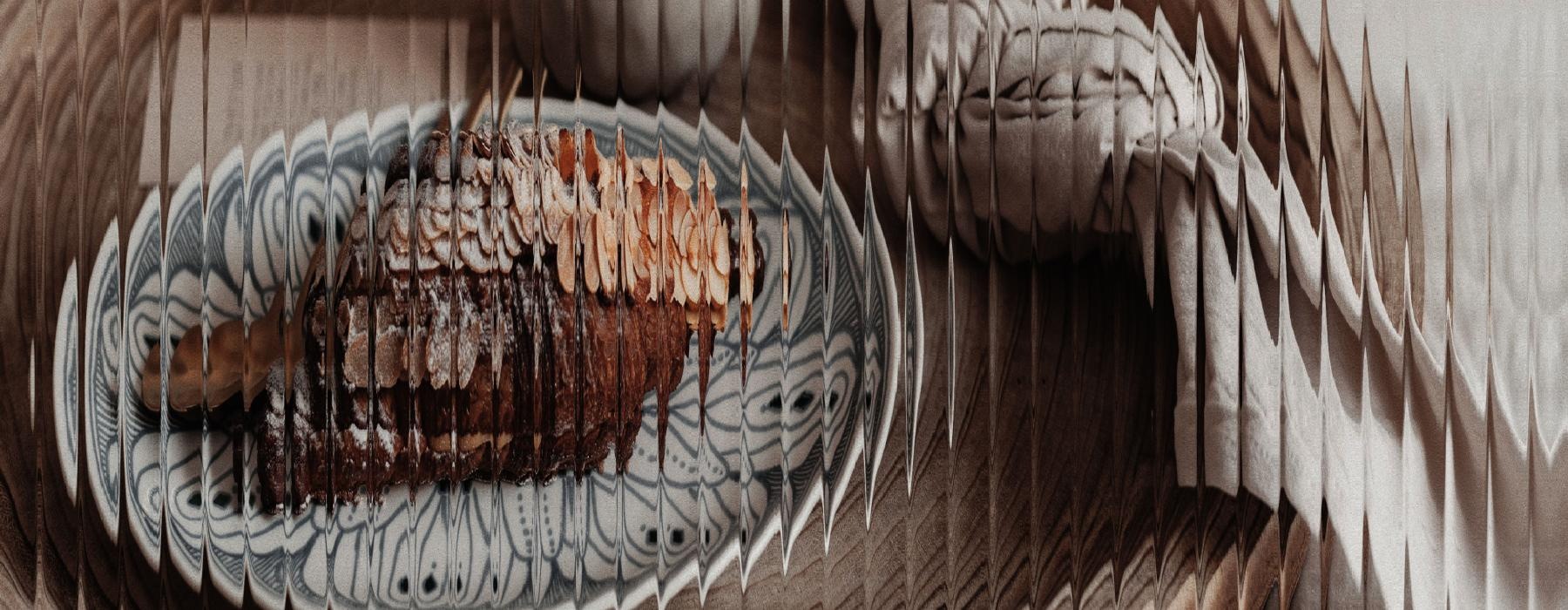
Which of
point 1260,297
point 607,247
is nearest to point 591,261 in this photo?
point 607,247

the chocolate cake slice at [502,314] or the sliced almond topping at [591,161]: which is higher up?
the sliced almond topping at [591,161]

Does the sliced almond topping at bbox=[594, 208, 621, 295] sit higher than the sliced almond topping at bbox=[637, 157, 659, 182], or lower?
lower

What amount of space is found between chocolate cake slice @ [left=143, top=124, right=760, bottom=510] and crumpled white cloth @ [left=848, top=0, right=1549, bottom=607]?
0.15 ft

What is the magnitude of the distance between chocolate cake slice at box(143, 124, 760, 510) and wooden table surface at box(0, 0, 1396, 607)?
0.02 m

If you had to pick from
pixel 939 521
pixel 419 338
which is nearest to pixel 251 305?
pixel 419 338

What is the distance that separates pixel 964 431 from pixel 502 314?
9cm

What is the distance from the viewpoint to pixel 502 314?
176 mm

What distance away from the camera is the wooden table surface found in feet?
0.58

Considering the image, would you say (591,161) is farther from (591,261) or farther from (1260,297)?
(1260,297)

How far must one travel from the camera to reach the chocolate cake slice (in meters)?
0.18

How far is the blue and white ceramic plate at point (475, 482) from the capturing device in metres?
0.18

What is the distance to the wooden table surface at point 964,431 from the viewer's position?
0.58ft

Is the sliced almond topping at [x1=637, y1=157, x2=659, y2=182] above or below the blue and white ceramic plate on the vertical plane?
above

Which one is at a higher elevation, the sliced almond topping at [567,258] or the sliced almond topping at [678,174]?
the sliced almond topping at [678,174]
